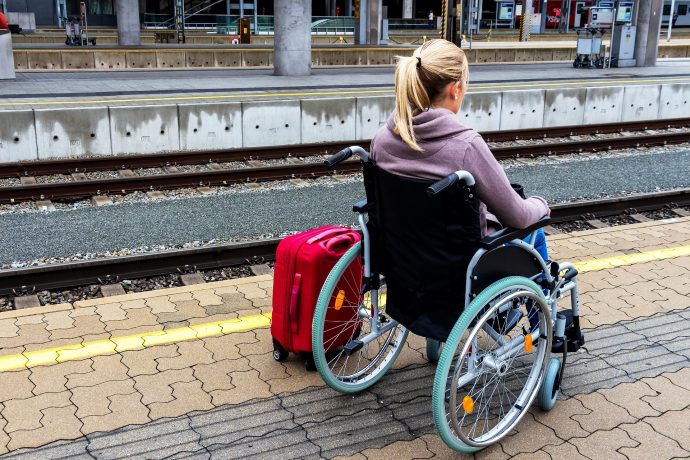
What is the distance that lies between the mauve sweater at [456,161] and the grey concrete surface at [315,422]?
1082mm

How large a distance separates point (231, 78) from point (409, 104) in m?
16.5

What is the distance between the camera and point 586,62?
2416 centimetres

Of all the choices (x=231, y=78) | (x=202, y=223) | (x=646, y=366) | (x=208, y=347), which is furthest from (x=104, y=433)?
→ (x=231, y=78)

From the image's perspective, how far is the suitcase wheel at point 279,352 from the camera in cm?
421

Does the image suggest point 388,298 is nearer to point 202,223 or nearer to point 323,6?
point 202,223

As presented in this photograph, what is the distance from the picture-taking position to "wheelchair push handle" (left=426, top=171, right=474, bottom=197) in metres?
2.88

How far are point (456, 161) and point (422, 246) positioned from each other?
1.31ft

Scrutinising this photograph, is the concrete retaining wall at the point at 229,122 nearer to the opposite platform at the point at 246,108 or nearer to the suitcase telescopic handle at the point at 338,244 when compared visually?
the opposite platform at the point at 246,108

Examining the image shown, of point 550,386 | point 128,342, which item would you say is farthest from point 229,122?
point 550,386

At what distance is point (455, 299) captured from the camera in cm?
328

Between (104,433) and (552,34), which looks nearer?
(104,433)

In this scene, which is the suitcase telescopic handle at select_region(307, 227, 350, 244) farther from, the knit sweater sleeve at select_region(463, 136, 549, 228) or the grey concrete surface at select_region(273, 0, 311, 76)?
the grey concrete surface at select_region(273, 0, 311, 76)

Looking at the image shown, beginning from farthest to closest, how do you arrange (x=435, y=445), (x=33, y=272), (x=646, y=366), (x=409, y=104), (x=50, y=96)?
(x=50, y=96), (x=33, y=272), (x=646, y=366), (x=435, y=445), (x=409, y=104)

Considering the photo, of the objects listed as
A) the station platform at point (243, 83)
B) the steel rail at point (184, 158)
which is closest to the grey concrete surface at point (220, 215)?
the steel rail at point (184, 158)
